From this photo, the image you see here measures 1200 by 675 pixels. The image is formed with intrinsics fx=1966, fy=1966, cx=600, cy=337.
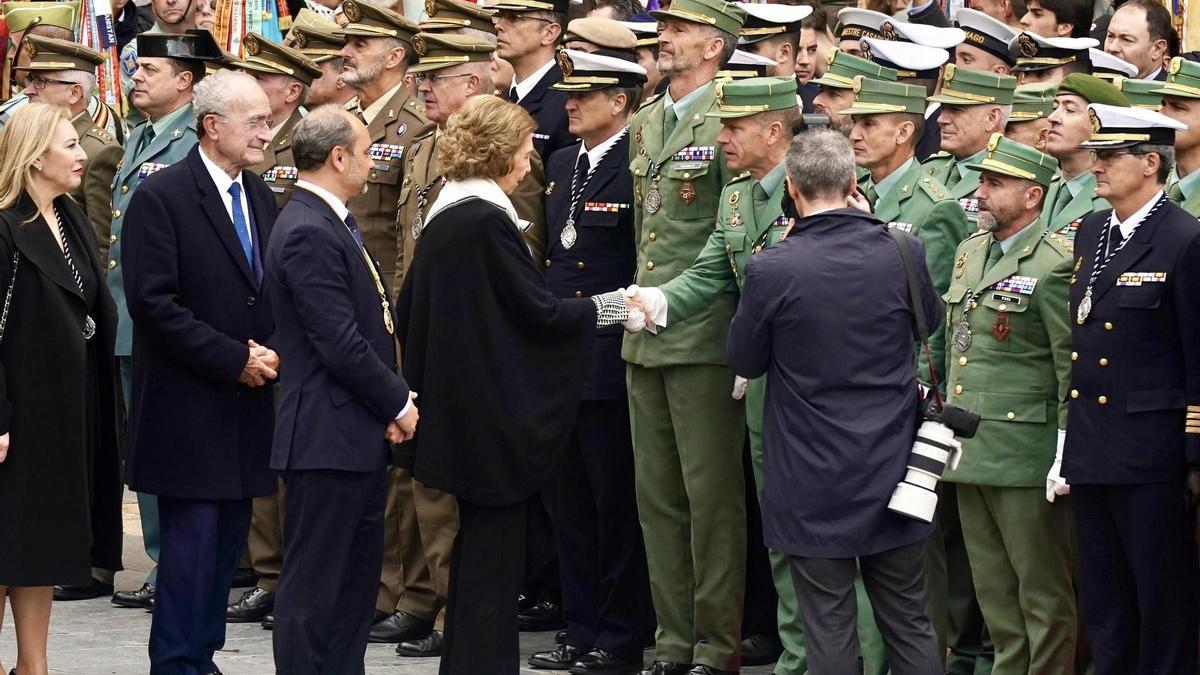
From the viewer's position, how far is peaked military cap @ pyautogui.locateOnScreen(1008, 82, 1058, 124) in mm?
7418

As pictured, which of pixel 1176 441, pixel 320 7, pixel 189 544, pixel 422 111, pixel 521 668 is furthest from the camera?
pixel 320 7

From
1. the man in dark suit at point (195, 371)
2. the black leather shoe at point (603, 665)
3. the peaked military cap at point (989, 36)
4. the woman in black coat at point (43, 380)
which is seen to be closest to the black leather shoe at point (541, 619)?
the black leather shoe at point (603, 665)

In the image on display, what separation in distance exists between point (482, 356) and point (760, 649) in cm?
215

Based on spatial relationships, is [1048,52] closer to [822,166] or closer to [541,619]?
[822,166]

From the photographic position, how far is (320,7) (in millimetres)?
11852

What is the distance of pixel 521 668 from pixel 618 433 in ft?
3.38

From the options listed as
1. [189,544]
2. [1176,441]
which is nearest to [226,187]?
[189,544]

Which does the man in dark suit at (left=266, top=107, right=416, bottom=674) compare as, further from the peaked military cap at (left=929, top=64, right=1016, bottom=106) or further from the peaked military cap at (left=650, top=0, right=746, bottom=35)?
the peaked military cap at (left=929, top=64, right=1016, bottom=106)

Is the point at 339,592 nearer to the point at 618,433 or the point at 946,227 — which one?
the point at 618,433

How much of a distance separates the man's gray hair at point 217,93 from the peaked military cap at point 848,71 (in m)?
2.30

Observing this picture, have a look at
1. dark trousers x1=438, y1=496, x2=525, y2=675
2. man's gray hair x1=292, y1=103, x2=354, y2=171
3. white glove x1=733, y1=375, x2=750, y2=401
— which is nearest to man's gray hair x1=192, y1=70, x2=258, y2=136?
man's gray hair x1=292, y1=103, x2=354, y2=171

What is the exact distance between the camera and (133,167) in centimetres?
921

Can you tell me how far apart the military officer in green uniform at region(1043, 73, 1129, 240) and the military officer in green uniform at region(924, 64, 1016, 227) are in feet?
1.36

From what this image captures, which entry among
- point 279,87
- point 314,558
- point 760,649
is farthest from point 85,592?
point 760,649
